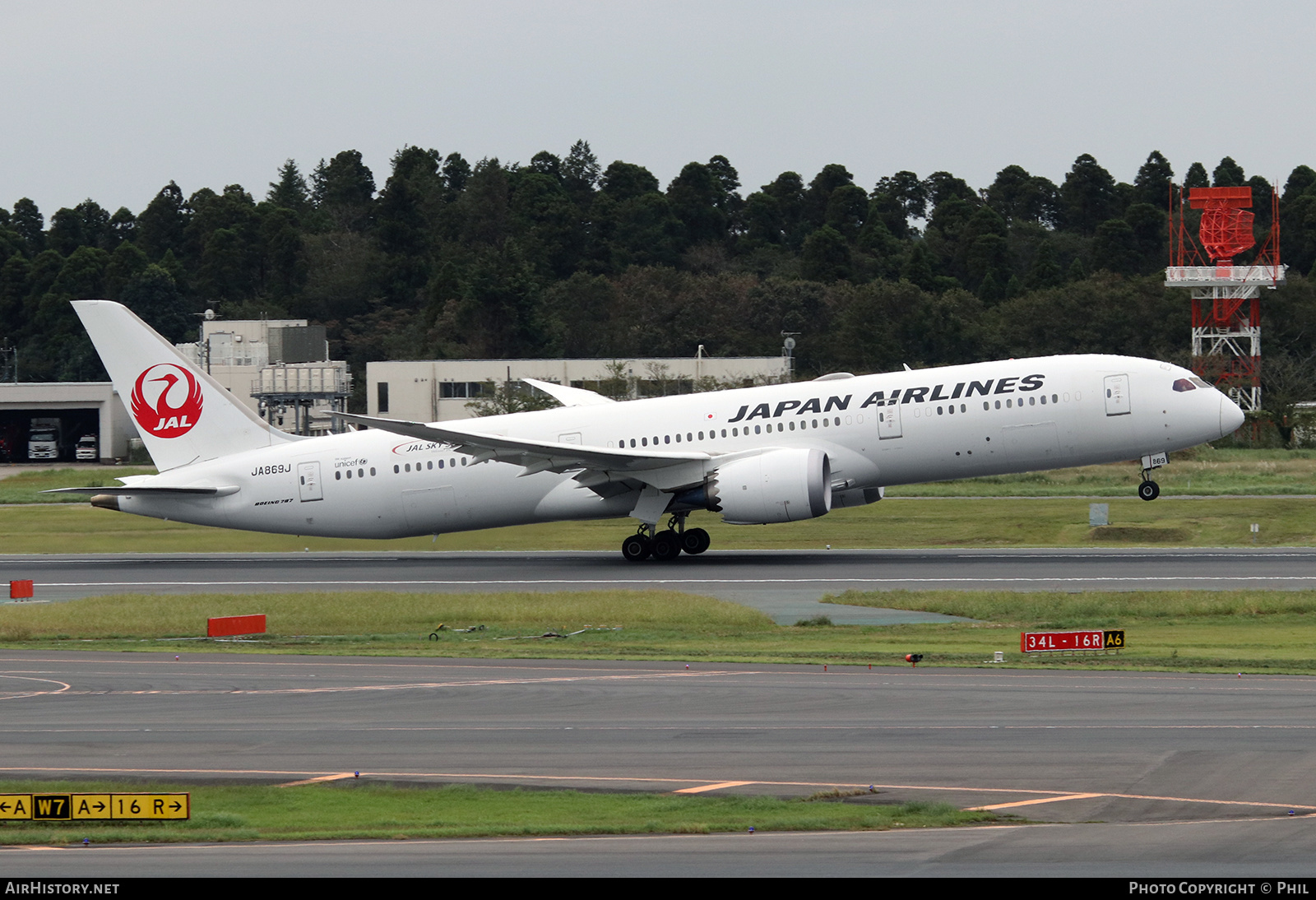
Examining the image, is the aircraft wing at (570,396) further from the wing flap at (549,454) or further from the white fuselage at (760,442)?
the wing flap at (549,454)

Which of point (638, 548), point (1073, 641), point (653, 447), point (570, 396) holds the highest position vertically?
point (570, 396)

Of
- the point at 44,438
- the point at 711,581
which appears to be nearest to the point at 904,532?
the point at 711,581

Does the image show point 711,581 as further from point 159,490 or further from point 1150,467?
point 159,490

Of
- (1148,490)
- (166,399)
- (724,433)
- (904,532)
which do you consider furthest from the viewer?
(904,532)

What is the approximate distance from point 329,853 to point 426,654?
14.3 meters

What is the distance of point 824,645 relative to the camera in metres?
28.5

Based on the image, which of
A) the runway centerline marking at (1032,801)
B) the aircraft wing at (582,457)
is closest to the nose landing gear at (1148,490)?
the aircraft wing at (582,457)

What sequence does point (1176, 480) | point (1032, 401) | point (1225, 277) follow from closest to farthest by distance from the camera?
1. point (1032, 401)
2. point (1176, 480)
3. point (1225, 277)

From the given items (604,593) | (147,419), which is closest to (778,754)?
(604,593)

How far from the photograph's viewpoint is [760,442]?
138ft

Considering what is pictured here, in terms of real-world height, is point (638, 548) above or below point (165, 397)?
below

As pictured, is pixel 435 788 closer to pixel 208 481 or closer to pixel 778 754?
pixel 778 754

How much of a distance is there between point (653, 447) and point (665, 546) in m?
2.94

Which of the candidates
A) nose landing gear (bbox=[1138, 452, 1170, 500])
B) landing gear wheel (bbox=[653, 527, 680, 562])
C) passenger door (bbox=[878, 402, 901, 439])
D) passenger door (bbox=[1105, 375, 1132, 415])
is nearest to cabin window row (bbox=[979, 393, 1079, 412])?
passenger door (bbox=[1105, 375, 1132, 415])
